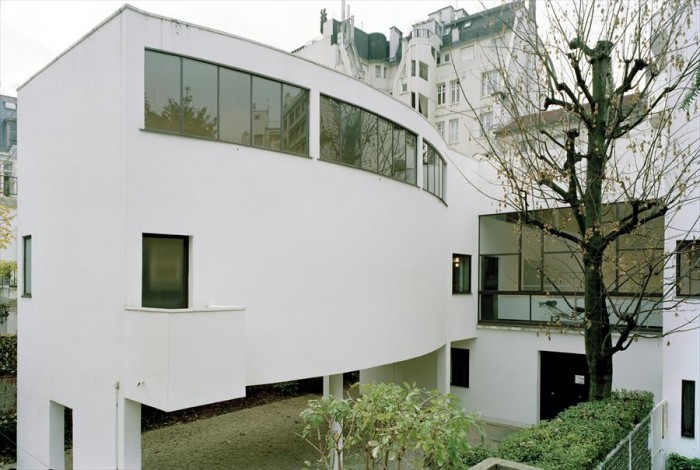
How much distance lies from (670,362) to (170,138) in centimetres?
1063

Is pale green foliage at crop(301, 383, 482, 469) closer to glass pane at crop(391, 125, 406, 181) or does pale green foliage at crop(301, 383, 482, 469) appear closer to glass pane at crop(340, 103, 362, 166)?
glass pane at crop(340, 103, 362, 166)

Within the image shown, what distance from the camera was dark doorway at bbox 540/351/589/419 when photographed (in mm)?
14242

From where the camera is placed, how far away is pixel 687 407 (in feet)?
31.6

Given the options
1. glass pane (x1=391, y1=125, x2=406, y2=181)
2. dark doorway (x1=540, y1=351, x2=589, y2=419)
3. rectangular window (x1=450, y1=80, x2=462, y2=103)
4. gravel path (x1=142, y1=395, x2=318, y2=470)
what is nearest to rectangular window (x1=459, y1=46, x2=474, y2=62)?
rectangular window (x1=450, y1=80, x2=462, y2=103)

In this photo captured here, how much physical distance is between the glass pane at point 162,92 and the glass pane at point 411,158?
6364mm

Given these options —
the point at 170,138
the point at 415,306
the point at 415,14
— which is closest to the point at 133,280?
the point at 170,138

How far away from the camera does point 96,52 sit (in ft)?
27.5

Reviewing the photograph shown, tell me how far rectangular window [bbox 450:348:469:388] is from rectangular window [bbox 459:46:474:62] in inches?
1055

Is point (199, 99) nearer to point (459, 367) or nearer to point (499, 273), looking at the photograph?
point (499, 273)

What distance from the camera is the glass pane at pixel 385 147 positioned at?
1156cm

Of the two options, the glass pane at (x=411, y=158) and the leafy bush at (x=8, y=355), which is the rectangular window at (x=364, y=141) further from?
the leafy bush at (x=8, y=355)

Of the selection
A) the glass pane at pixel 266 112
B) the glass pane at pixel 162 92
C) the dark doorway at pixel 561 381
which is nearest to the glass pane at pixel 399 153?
the glass pane at pixel 266 112

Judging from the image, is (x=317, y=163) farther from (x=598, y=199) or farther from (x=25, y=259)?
(x=25, y=259)

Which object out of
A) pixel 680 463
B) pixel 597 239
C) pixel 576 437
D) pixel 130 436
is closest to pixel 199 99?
pixel 130 436
